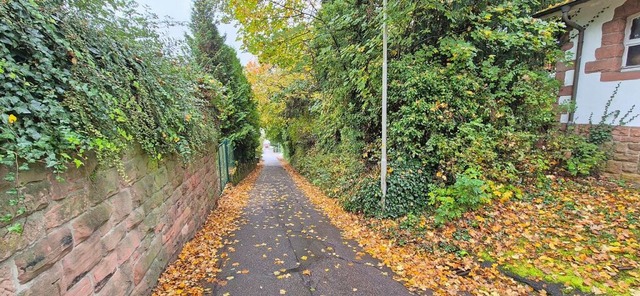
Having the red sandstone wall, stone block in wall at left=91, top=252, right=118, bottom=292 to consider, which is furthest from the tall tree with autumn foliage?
stone block in wall at left=91, top=252, right=118, bottom=292

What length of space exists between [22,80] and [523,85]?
6336mm

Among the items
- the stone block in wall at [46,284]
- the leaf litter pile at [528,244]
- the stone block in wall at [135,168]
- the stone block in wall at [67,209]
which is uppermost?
the stone block in wall at [135,168]

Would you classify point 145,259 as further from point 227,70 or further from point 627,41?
point 227,70

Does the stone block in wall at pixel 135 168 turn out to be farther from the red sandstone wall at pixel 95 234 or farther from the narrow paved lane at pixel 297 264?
the narrow paved lane at pixel 297 264

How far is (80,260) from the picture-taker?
1837 millimetres

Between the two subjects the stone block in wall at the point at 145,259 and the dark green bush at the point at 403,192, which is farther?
the dark green bush at the point at 403,192

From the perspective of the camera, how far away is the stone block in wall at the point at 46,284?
145 centimetres

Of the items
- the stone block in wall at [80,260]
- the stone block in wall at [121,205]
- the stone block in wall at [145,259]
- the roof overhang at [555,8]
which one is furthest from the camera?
the roof overhang at [555,8]

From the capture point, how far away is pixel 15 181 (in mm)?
1352

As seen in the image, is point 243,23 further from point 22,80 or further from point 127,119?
point 22,80

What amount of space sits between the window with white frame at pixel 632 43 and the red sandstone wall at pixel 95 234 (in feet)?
25.7

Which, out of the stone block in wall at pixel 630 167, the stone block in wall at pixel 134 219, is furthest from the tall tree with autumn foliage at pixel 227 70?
the stone block in wall at pixel 630 167

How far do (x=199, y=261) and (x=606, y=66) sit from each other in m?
7.69

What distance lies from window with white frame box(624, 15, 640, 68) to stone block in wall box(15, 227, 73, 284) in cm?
800
